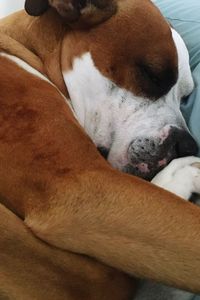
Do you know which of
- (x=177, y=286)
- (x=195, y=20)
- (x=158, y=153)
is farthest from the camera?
(x=195, y=20)

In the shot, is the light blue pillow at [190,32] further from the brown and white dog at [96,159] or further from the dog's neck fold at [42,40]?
the dog's neck fold at [42,40]

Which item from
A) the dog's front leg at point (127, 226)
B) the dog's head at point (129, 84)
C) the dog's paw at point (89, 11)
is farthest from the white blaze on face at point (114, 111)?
the dog's front leg at point (127, 226)

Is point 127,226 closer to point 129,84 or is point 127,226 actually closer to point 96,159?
point 96,159

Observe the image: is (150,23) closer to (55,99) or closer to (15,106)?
(55,99)

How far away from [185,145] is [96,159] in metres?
0.32

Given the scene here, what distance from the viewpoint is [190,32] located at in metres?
1.73

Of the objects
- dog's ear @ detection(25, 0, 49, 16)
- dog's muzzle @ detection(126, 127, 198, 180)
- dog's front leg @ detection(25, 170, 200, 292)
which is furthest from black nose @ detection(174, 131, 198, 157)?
dog's ear @ detection(25, 0, 49, 16)

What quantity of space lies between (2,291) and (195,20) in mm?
1120

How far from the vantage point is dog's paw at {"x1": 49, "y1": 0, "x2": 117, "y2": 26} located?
1.48 meters

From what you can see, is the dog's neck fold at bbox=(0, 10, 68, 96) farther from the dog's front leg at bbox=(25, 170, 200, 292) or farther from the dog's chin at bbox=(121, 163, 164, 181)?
the dog's front leg at bbox=(25, 170, 200, 292)

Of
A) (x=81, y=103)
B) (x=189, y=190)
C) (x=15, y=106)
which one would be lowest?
(x=189, y=190)

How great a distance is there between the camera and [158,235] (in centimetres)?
106

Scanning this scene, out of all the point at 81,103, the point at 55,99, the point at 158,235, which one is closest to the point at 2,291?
the point at 158,235

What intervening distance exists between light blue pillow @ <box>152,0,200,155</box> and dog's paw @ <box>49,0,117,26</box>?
1.07ft
